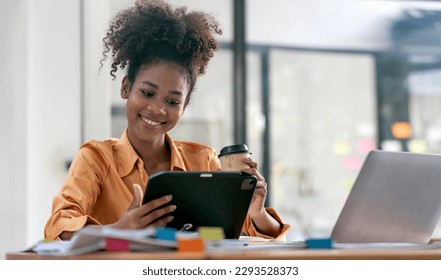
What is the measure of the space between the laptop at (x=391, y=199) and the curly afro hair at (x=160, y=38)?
28.8 inches

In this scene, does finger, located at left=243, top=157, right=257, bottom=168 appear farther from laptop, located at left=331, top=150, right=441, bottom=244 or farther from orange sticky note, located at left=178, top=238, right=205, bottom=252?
orange sticky note, located at left=178, top=238, right=205, bottom=252

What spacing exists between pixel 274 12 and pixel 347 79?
0.70 metres

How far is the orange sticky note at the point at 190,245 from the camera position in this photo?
109 cm

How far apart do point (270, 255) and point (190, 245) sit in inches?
5.0

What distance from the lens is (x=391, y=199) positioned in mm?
1464

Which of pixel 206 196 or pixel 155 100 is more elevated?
pixel 155 100

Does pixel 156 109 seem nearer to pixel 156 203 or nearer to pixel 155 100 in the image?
pixel 155 100

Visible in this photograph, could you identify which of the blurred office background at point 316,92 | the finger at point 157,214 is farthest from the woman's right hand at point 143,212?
the blurred office background at point 316,92

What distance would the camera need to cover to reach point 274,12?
485 centimetres

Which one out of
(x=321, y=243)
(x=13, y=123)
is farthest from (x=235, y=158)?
A: (x=13, y=123)

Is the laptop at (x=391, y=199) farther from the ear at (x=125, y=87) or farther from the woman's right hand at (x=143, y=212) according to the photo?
the ear at (x=125, y=87)

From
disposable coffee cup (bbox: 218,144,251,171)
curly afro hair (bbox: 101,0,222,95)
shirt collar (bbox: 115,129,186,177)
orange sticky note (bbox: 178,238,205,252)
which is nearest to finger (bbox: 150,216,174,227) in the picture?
disposable coffee cup (bbox: 218,144,251,171)

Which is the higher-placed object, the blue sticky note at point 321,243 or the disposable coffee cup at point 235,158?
the disposable coffee cup at point 235,158
